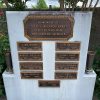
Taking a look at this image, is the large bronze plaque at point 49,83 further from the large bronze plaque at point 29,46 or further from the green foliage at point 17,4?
the green foliage at point 17,4

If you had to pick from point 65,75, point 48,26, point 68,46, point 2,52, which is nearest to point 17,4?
point 2,52

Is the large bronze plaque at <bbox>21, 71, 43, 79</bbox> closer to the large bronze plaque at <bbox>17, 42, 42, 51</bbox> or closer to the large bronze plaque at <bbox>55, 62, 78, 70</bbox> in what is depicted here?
the large bronze plaque at <bbox>55, 62, 78, 70</bbox>

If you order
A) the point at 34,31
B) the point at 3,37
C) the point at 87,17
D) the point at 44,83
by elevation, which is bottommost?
the point at 44,83

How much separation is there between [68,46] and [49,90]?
37.3 inches

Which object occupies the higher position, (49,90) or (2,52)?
(2,52)

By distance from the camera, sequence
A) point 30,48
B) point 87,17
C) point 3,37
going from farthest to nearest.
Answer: point 3,37, point 30,48, point 87,17

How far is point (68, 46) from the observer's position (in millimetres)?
3221

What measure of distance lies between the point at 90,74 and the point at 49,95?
843mm

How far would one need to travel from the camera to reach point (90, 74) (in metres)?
3.55

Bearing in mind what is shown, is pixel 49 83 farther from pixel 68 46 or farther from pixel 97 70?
pixel 97 70

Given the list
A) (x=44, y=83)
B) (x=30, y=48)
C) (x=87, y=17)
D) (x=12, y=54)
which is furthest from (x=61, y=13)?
(x=44, y=83)

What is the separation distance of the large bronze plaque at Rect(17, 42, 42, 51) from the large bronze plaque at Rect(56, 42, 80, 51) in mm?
305

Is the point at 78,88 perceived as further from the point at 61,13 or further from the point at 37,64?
the point at 61,13

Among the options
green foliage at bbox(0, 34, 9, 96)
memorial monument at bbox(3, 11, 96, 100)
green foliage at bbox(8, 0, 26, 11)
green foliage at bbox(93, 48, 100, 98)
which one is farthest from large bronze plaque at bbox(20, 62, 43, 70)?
green foliage at bbox(93, 48, 100, 98)
